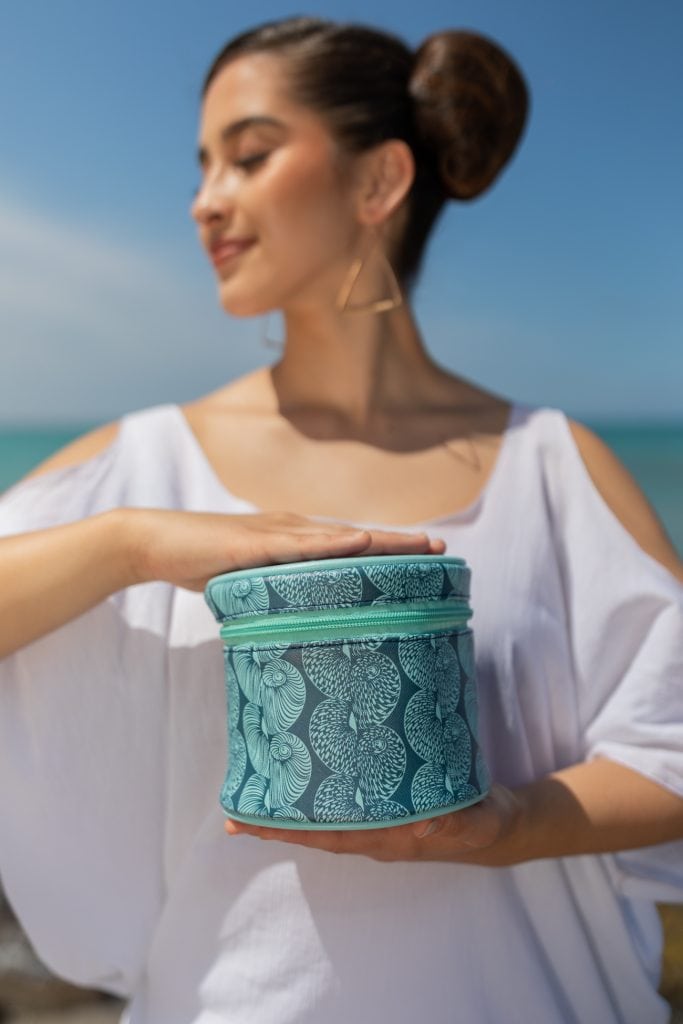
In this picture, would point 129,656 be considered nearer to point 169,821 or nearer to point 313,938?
point 169,821

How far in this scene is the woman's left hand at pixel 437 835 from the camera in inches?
27.1

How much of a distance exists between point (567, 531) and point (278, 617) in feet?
1.47

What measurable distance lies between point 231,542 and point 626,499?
18.1 inches

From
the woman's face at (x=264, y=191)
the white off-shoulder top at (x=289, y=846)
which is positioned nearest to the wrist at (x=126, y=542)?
the white off-shoulder top at (x=289, y=846)

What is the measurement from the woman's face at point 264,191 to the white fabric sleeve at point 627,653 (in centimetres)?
40

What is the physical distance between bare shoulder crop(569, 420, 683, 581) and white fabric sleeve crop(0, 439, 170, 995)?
462mm

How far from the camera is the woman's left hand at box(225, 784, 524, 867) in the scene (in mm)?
688

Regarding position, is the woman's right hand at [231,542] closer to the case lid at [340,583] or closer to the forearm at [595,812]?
the case lid at [340,583]

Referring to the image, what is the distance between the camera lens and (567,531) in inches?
40.5

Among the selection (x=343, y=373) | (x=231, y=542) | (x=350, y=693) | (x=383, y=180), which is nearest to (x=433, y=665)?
(x=350, y=693)

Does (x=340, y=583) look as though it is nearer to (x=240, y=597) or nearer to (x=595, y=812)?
(x=240, y=597)

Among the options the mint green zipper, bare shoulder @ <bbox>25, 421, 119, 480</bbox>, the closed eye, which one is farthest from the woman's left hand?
the closed eye

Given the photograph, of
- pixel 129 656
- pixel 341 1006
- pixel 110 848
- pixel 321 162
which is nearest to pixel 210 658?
pixel 129 656

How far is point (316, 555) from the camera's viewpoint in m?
0.71
